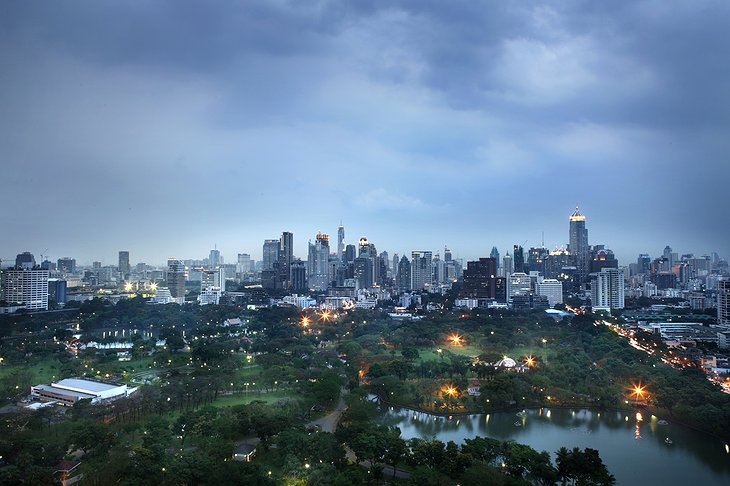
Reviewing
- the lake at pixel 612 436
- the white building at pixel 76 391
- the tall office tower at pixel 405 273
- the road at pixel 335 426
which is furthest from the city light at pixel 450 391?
the tall office tower at pixel 405 273

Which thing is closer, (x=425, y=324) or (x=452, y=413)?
(x=452, y=413)

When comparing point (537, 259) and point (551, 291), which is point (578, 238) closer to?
point (537, 259)

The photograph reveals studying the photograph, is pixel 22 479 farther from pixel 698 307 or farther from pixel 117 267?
pixel 117 267

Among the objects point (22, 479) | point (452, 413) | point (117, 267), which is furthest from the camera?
Result: point (117, 267)

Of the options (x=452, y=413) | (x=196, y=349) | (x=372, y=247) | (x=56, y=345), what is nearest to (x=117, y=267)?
(x=372, y=247)

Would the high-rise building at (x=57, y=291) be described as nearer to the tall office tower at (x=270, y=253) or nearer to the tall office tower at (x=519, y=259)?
the tall office tower at (x=270, y=253)

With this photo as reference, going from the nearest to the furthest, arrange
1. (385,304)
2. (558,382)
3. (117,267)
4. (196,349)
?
(558,382)
(196,349)
(385,304)
(117,267)

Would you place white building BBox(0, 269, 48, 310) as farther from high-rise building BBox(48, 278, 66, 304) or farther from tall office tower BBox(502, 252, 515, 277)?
tall office tower BBox(502, 252, 515, 277)
